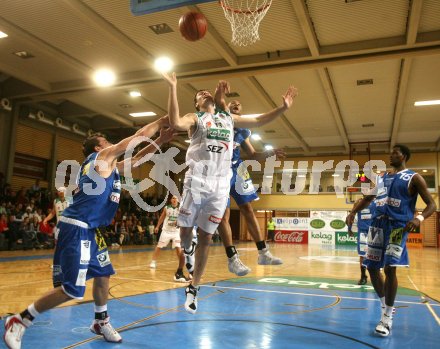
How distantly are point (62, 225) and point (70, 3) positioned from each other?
7.73m

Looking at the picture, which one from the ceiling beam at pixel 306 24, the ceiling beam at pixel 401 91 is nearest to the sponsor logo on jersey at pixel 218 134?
the ceiling beam at pixel 306 24

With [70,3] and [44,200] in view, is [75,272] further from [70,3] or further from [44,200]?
[44,200]

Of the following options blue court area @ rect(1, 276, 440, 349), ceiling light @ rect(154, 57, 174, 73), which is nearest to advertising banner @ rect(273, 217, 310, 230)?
ceiling light @ rect(154, 57, 174, 73)

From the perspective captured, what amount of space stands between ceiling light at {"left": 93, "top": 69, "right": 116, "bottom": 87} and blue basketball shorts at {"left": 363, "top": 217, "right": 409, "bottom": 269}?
38.8 ft

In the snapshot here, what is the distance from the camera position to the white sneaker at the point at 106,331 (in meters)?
3.99

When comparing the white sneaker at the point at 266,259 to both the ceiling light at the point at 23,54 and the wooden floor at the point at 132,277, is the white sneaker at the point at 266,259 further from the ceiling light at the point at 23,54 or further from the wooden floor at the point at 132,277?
the ceiling light at the point at 23,54

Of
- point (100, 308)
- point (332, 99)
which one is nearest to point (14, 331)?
point (100, 308)

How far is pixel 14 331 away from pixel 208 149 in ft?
7.93

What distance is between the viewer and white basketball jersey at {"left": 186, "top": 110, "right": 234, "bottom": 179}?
13.3 feet

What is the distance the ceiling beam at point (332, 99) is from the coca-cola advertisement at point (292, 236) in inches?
289

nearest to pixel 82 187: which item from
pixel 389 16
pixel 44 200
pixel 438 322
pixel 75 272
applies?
pixel 75 272

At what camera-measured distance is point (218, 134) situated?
13.4 feet

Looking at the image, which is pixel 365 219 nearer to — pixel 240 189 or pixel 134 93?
pixel 240 189

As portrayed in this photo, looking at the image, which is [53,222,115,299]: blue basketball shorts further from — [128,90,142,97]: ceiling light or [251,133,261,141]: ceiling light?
[251,133,261,141]: ceiling light
